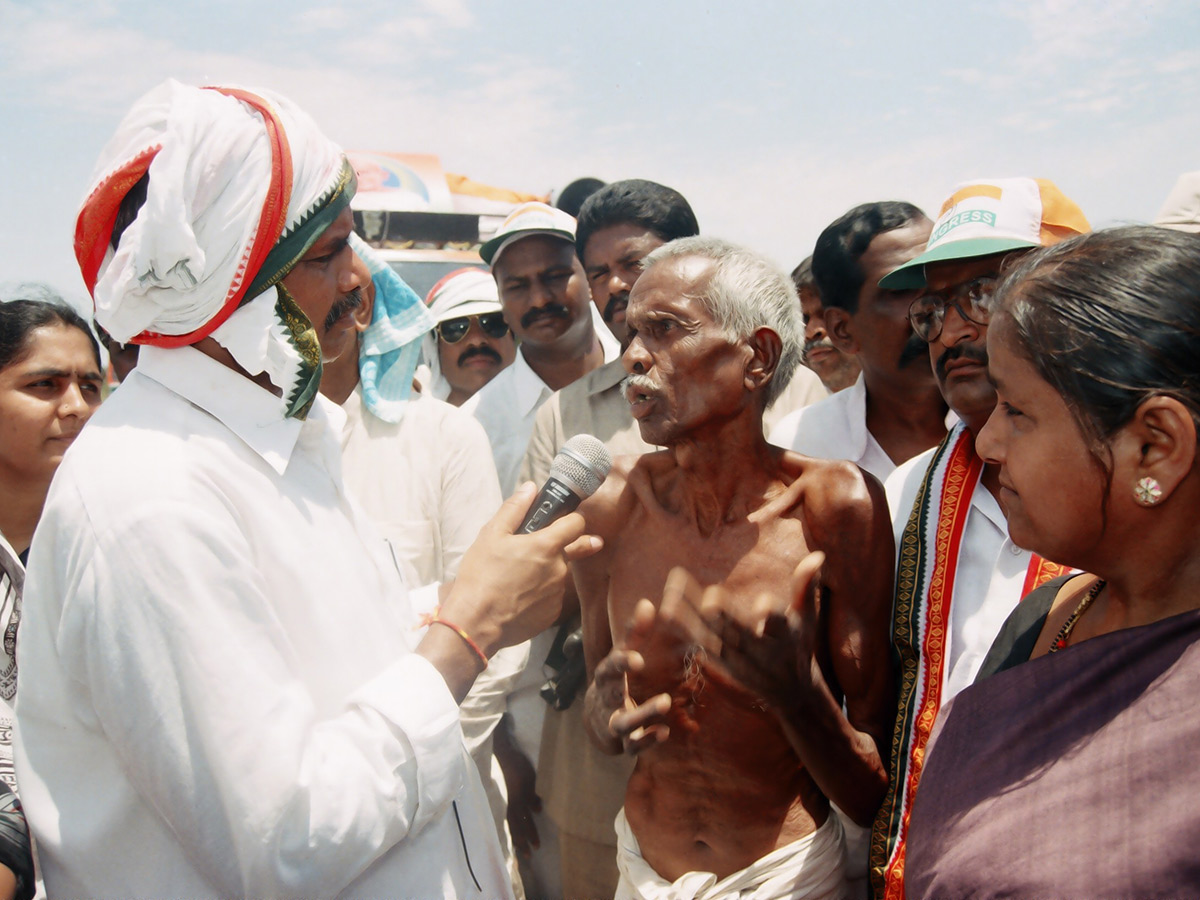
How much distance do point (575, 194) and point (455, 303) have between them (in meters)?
1.57

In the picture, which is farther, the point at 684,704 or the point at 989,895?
the point at 684,704

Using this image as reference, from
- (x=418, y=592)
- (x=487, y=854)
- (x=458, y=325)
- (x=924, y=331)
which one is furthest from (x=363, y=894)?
(x=458, y=325)

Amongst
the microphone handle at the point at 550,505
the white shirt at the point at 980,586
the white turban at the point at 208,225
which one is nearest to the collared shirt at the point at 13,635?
the white turban at the point at 208,225

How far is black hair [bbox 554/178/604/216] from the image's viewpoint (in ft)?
24.2

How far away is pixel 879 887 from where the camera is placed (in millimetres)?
2340

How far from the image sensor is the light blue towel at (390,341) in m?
3.86

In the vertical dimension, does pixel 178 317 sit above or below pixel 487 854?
above

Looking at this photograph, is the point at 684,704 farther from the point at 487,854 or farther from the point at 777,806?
the point at 487,854

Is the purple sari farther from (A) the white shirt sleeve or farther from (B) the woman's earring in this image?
(A) the white shirt sleeve

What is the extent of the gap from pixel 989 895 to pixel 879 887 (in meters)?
0.86

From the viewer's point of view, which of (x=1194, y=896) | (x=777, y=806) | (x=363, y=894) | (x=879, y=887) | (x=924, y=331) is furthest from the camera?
(x=924, y=331)

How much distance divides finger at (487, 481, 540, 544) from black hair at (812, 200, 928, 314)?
218 cm

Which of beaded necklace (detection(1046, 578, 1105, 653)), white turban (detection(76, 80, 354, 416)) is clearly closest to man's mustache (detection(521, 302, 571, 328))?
white turban (detection(76, 80, 354, 416))

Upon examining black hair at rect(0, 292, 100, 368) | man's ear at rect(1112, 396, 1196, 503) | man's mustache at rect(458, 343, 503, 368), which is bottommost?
man's mustache at rect(458, 343, 503, 368)
